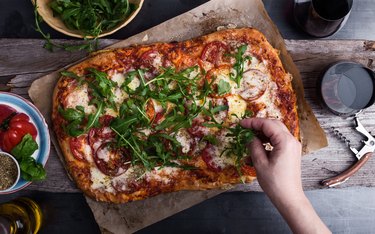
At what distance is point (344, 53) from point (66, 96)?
6.52ft

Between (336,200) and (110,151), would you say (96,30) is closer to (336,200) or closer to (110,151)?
(110,151)

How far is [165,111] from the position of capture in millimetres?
3100

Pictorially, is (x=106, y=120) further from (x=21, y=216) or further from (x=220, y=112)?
(x=21, y=216)

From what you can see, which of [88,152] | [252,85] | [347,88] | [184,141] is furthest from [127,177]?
[347,88]

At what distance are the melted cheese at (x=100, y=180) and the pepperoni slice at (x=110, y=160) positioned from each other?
42 mm

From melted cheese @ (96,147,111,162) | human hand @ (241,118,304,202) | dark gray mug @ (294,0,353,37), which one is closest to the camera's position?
human hand @ (241,118,304,202)

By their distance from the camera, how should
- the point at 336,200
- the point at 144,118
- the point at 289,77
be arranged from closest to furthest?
the point at 144,118
the point at 289,77
the point at 336,200

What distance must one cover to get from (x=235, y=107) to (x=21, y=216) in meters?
1.67

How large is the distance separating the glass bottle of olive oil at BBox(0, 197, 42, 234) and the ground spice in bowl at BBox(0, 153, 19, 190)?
28 centimetres

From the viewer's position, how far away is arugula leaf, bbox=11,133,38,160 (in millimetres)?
3025

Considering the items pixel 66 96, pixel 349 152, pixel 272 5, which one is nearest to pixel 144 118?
pixel 66 96

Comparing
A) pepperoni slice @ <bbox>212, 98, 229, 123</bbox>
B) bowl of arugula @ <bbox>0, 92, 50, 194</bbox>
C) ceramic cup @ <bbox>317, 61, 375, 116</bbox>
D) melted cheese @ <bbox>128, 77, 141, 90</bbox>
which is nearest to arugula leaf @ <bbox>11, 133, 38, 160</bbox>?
bowl of arugula @ <bbox>0, 92, 50, 194</bbox>

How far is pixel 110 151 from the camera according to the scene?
3092 mm

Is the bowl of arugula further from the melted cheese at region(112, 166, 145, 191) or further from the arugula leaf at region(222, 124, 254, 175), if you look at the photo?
the arugula leaf at region(222, 124, 254, 175)
